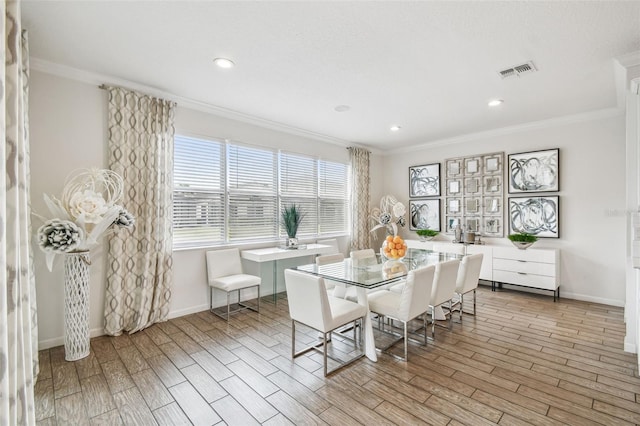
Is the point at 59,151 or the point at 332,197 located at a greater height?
the point at 59,151

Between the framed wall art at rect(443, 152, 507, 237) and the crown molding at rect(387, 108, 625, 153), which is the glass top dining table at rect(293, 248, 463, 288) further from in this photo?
the crown molding at rect(387, 108, 625, 153)

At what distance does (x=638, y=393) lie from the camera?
2.18 meters

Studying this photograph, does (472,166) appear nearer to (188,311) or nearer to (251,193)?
(251,193)

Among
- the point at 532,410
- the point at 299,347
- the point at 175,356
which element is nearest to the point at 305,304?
the point at 299,347

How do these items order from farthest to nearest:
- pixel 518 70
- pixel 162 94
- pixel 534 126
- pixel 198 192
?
pixel 534 126 → pixel 198 192 → pixel 162 94 → pixel 518 70

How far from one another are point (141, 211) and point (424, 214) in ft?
16.3

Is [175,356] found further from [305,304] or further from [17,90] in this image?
[17,90]

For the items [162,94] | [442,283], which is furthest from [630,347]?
[162,94]

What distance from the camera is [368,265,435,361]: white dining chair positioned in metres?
2.61

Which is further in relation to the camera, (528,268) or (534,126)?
(534,126)

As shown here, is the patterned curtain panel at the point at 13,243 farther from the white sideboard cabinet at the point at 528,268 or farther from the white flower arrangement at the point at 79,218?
the white sideboard cabinet at the point at 528,268

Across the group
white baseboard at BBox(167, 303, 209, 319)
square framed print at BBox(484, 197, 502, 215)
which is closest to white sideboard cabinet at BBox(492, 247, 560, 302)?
square framed print at BBox(484, 197, 502, 215)

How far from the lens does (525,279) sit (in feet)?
14.9

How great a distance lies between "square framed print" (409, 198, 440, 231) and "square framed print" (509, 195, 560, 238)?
1.27 meters
